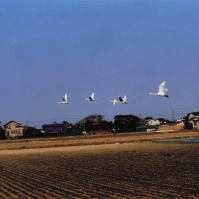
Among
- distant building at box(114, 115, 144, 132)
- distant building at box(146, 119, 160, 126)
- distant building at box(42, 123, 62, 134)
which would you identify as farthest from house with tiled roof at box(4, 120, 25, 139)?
distant building at box(146, 119, 160, 126)

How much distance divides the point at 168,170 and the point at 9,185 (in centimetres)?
520

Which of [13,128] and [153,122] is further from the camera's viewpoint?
[153,122]

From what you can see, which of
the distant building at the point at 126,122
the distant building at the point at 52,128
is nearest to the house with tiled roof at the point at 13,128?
the distant building at the point at 52,128

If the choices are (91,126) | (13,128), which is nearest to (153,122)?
(91,126)

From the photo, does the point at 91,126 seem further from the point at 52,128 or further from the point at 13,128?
the point at 13,128

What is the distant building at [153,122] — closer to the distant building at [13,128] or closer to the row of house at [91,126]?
the row of house at [91,126]

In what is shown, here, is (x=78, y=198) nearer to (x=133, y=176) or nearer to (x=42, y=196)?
(x=42, y=196)

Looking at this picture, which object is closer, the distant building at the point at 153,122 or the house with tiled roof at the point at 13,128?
the house with tiled roof at the point at 13,128

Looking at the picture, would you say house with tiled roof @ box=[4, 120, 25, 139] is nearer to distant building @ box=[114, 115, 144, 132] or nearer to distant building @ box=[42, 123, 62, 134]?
distant building @ box=[42, 123, 62, 134]

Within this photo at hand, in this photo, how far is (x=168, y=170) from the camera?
15.4 meters

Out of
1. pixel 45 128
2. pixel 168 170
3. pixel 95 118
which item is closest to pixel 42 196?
pixel 168 170

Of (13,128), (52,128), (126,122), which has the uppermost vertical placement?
(126,122)

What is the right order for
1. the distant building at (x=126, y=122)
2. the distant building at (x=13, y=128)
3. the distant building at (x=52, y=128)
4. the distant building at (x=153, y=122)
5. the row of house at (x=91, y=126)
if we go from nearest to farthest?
the row of house at (x=91, y=126) → the distant building at (x=52, y=128) → the distant building at (x=13, y=128) → the distant building at (x=126, y=122) → the distant building at (x=153, y=122)

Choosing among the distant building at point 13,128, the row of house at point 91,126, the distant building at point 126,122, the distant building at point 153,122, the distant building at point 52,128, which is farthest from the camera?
the distant building at point 153,122
